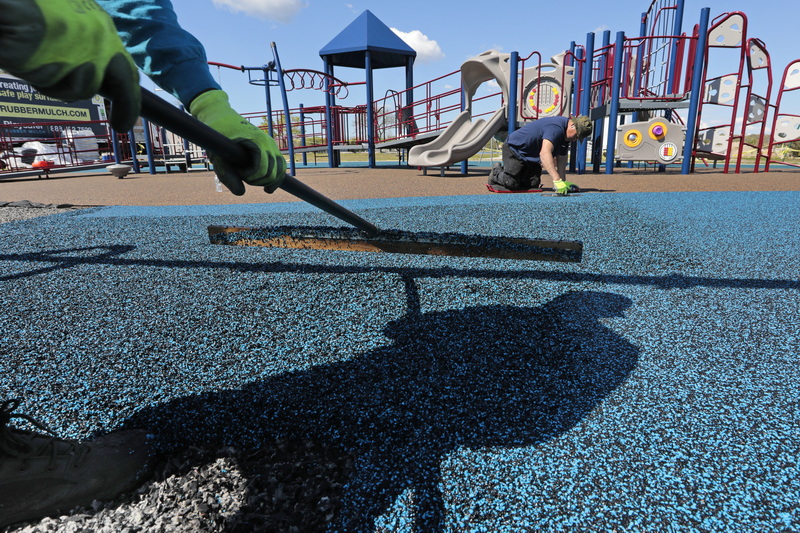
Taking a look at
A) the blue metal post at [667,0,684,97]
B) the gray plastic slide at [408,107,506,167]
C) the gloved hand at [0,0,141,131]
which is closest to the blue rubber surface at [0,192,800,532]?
the gloved hand at [0,0,141,131]

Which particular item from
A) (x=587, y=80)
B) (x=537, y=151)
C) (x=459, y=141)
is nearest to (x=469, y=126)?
(x=459, y=141)

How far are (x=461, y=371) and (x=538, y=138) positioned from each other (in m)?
4.40

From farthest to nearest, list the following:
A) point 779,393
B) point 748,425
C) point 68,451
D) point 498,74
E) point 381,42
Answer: point 381,42 < point 498,74 < point 779,393 < point 748,425 < point 68,451

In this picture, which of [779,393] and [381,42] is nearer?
[779,393]

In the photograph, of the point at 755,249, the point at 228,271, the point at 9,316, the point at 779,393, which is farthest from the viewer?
the point at 755,249

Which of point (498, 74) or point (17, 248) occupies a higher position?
point (498, 74)

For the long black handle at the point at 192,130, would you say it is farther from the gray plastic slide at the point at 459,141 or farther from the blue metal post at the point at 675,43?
the blue metal post at the point at 675,43

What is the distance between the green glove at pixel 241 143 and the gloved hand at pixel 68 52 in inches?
14.4

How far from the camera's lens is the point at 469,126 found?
29.7ft

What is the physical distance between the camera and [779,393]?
1.17 m

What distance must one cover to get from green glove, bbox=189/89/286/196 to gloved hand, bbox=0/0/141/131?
1.20 ft

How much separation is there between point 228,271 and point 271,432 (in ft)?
4.72

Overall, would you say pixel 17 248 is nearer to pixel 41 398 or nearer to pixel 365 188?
pixel 41 398

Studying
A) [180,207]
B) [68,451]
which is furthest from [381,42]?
[68,451]
